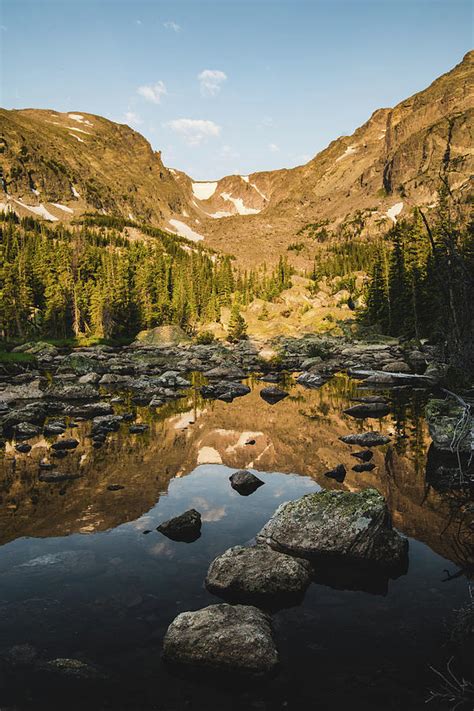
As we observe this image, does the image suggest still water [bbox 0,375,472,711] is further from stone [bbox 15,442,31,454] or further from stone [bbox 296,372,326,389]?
stone [bbox 296,372,326,389]

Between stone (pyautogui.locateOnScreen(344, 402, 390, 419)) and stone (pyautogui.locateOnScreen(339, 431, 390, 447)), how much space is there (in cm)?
453

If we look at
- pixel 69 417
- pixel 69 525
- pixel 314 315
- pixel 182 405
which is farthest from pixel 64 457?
pixel 314 315

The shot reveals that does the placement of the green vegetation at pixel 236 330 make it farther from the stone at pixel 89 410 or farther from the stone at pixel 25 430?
the stone at pixel 25 430

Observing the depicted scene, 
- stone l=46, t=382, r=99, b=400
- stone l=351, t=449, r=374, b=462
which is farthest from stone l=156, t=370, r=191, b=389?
stone l=351, t=449, r=374, b=462

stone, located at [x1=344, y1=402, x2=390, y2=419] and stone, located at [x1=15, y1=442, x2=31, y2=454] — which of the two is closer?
stone, located at [x1=15, y1=442, x2=31, y2=454]

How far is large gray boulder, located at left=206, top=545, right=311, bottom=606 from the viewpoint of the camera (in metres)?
7.74

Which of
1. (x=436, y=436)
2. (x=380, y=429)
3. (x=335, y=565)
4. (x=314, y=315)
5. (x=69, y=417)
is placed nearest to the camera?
(x=335, y=565)

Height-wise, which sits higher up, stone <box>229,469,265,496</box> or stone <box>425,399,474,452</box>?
stone <box>425,399,474,452</box>

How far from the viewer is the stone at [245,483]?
1364cm

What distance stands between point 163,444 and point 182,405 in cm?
858

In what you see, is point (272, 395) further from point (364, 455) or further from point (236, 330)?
point (236, 330)

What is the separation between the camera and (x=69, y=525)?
1111 centimetres

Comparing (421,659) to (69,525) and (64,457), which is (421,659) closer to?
(69,525)

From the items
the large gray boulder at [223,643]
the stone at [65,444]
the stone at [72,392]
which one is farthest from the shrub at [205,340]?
the large gray boulder at [223,643]
